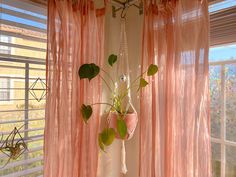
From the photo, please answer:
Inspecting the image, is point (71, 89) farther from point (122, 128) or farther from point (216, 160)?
point (216, 160)

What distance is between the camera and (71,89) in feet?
4.44

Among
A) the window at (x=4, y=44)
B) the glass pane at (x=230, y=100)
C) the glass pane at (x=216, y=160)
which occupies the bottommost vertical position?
the glass pane at (x=216, y=160)

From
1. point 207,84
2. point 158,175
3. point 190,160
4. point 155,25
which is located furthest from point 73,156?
point 155,25

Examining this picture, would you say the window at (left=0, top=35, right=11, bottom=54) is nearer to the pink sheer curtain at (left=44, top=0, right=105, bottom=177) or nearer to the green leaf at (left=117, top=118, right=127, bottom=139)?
the pink sheer curtain at (left=44, top=0, right=105, bottom=177)

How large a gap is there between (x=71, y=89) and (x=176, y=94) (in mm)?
747

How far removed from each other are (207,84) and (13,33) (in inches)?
51.1

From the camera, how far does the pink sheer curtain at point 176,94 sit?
4.07 ft

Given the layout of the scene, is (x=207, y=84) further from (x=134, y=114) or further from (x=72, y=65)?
(x=72, y=65)

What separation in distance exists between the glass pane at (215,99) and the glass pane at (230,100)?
54mm

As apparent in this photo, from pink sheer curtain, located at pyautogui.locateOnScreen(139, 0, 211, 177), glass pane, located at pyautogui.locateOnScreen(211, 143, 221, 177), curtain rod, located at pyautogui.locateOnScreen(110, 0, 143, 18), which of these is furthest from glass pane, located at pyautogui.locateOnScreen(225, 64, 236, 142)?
curtain rod, located at pyautogui.locateOnScreen(110, 0, 143, 18)

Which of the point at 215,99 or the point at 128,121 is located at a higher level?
the point at 215,99

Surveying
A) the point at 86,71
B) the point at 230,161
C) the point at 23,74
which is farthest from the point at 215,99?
the point at 23,74

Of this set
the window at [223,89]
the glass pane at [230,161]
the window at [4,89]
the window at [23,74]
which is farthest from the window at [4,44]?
the glass pane at [230,161]

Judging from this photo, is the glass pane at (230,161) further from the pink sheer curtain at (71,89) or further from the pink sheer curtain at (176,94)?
the pink sheer curtain at (71,89)
